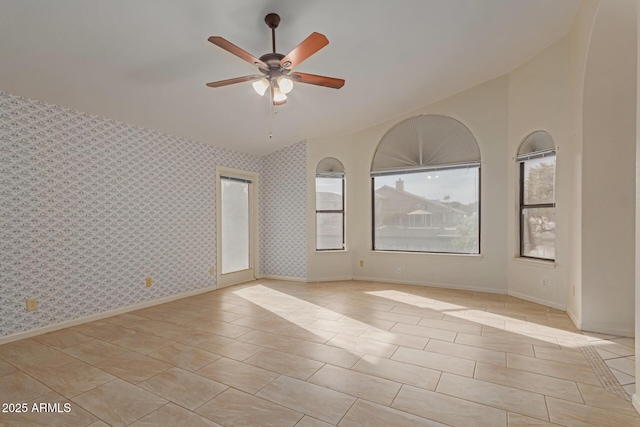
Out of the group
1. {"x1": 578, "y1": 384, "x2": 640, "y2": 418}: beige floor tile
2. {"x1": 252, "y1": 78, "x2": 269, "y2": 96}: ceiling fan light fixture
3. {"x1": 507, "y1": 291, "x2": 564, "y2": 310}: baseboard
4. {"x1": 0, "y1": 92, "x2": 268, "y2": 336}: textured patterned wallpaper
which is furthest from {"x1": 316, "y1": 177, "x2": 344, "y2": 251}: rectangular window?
{"x1": 578, "y1": 384, "x2": 640, "y2": 418}: beige floor tile

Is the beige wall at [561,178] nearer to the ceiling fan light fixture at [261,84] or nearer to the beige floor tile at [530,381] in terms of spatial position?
the beige floor tile at [530,381]

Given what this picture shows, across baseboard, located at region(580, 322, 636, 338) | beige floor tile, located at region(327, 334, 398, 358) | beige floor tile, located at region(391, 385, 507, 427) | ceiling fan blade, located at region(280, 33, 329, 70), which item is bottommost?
beige floor tile, located at region(327, 334, 398, 358)

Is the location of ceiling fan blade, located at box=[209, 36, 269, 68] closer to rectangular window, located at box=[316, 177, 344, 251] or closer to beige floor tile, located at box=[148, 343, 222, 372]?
beige floor tile, located at box=[148, 343, 222, 372]

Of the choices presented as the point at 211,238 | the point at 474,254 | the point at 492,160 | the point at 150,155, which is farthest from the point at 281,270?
the point at 492,160

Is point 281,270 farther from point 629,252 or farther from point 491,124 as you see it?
point 629,252

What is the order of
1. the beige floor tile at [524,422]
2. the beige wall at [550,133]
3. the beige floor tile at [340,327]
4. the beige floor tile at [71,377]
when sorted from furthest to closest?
the beige wall at [550,133], the beige floor tile at [340,327], the beige floor tile at [71,377], the beige floor tile at [524,422]

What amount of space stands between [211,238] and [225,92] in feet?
8.02

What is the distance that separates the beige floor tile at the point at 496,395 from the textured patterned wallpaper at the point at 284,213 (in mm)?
3743

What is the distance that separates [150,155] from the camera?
4312mm

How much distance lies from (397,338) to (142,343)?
245 cm

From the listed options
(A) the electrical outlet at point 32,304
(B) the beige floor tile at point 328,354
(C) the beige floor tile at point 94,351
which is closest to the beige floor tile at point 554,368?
(B) the beige floor tile at point 328,354

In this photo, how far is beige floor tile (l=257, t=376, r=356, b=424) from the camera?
196 cm

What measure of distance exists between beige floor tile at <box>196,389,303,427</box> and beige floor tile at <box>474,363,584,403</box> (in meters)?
1.45

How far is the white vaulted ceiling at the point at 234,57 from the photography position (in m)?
2.49
